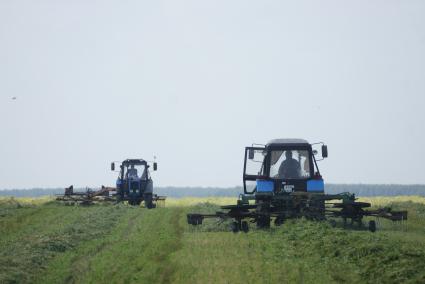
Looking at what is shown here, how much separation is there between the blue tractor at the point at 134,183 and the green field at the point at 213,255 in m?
16.9

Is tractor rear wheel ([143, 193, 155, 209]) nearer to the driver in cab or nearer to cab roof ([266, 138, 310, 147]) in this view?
cab roof ([266, 138, 310, 147])

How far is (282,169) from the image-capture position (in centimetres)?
2116

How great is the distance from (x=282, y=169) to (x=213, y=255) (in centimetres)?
802

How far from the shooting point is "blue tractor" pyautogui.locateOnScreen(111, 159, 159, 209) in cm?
3712

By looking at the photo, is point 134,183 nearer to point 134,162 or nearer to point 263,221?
point 134,162

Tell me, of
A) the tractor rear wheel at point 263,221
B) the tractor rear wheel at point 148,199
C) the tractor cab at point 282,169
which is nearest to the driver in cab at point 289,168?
the tractor cab at point 282,169

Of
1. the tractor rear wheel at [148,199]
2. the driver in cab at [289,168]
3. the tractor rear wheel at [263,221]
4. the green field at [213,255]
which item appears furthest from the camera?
the tractor rear wheel at [148,199]

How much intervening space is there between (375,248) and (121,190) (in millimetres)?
26031

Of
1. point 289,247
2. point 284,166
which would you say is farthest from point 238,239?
point 284,166

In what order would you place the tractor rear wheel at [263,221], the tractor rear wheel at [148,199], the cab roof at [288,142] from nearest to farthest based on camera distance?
the tractor rear wheel at [263,221] → the cab roof at [288,142] → the tractor rear wheel at [148,199]

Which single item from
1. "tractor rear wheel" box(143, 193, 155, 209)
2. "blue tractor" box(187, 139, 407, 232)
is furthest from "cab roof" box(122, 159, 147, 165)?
"blue tractor" box(187, 139, 407, 232)

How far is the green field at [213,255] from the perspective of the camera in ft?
36.9

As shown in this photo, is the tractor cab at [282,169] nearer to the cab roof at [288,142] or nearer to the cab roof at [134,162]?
the cab roof at [288,142]

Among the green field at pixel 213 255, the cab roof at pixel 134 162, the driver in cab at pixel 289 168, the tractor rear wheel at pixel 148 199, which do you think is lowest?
the green field at pixel 213 255
